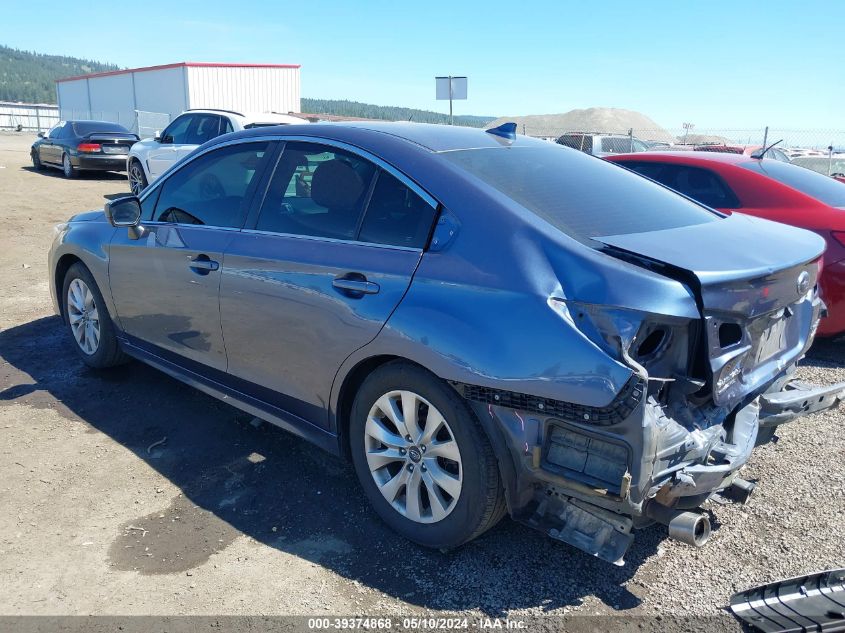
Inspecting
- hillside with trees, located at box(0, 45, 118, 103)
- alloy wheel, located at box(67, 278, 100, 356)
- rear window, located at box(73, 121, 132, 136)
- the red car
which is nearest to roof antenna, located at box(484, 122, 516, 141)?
the red car

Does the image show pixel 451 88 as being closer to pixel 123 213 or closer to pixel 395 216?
pixel 123 213

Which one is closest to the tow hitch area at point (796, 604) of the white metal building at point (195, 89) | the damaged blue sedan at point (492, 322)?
the damaged blue sedan at point (492, 322)

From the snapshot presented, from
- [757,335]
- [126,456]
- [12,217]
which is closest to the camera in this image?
[757,335]

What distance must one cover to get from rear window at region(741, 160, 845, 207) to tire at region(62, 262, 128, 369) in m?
5.38

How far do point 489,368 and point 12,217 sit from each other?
11.4 m

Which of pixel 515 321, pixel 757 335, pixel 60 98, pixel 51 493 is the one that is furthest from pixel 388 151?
pixel 60 98

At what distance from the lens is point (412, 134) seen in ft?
11.2

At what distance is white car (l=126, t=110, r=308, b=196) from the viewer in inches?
494

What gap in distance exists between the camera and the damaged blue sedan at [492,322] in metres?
2.48

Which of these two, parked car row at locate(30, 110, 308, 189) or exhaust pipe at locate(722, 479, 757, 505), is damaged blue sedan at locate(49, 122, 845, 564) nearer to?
exhaust pipe at locate(722, 479, 757, 505)

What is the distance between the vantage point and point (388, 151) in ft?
10.5

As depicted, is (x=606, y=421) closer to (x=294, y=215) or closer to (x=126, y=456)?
(x=294, y=215)

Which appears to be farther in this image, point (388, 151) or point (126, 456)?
point (126, 456)

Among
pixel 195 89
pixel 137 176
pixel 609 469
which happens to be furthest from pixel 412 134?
pixel 195 89
